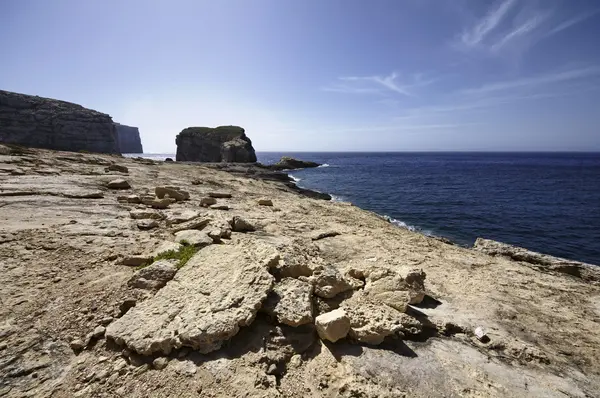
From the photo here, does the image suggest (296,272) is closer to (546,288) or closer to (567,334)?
(567,334)

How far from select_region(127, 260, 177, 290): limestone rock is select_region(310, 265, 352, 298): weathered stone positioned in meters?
3.27

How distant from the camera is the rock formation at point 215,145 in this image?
3258 inches

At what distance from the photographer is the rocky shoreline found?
410 cm

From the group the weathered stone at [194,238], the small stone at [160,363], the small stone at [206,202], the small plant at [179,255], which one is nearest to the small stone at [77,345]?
the small stone at [160,363]

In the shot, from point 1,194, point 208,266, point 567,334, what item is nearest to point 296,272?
point 208,266

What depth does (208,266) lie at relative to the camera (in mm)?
6266

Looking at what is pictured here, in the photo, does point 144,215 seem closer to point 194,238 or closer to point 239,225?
point 194,238

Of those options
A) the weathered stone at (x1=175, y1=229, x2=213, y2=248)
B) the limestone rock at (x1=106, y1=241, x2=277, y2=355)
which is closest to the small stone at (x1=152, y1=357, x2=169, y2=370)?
the limestone rock at (x1=106, y1=241, x2=277, y2=355)

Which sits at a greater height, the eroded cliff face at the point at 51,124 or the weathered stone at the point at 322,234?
the eroded cliff face at the point at 51,124

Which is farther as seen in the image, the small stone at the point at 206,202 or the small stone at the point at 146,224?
the small stone at the point at 206,202

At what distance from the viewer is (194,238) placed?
801cm

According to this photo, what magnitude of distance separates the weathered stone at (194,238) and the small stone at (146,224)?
138cm

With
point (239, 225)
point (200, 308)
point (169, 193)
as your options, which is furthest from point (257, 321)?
point (169, 193)

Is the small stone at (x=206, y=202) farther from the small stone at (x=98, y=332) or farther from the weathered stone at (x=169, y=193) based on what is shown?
the small stone at (x=98, y=332)
